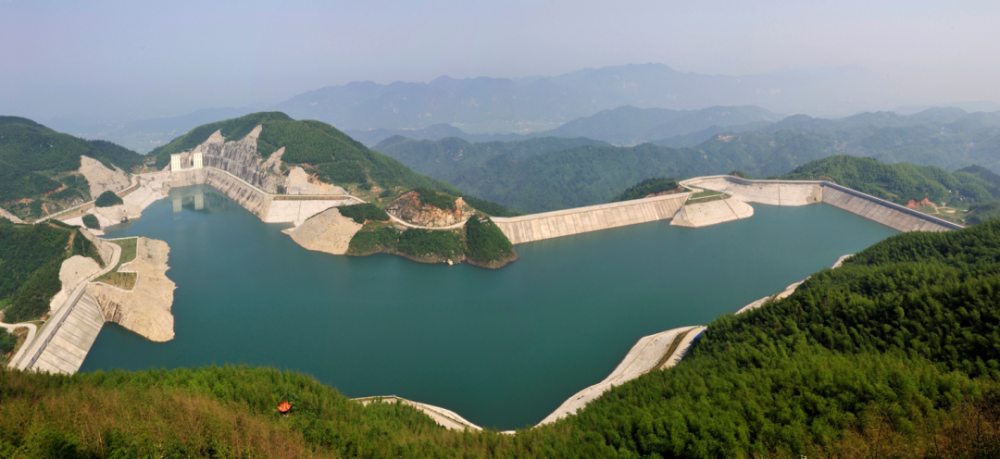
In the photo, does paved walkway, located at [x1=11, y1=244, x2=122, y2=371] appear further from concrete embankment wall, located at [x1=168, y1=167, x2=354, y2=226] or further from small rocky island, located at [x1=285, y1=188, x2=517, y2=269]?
concrete embankment wall, located at [x1=168, y1=167, x2=354, y2=226]

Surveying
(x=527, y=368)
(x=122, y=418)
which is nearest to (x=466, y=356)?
(x=527, y=368)

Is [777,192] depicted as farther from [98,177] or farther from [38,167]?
[38,167]

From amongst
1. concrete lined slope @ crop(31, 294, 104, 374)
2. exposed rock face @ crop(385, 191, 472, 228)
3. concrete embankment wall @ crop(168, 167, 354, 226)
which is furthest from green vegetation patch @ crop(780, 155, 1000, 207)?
concrete lined slope @ crop(31, 294, 104, 374)

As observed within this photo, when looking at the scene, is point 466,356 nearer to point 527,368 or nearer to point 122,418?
point 527,368

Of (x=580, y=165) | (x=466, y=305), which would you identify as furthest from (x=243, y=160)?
(x=580, y=165)

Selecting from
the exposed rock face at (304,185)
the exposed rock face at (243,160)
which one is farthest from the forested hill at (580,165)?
the exposed rock face at (243,160)
